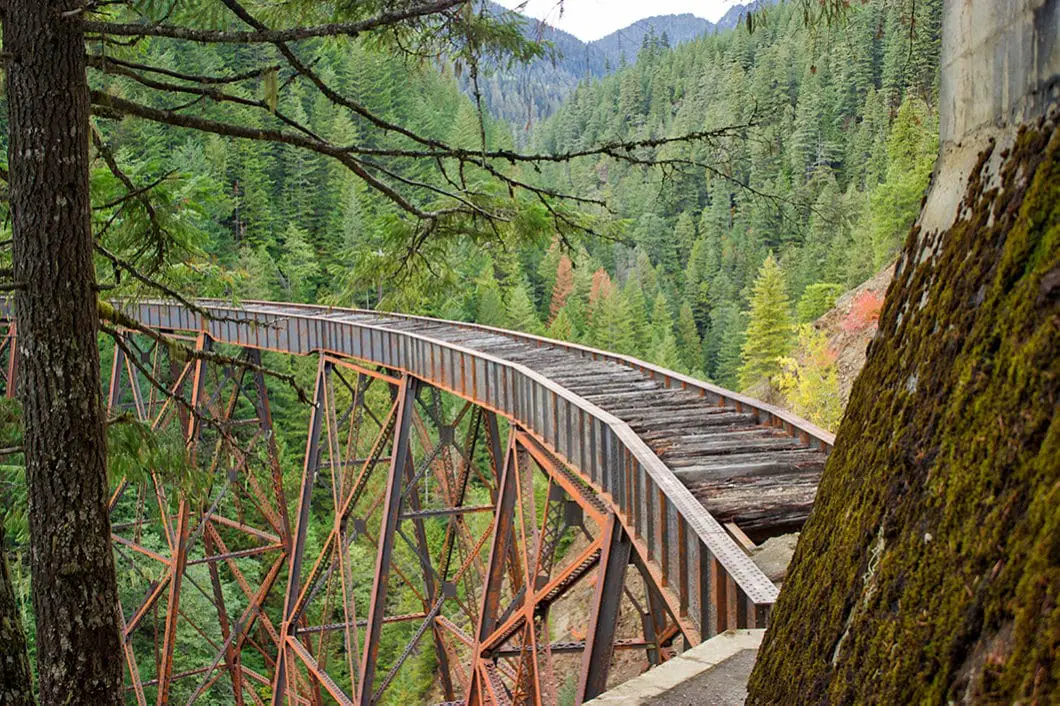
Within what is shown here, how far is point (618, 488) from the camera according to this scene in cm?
711

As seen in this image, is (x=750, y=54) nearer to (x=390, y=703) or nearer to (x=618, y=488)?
(x=390, y=703)

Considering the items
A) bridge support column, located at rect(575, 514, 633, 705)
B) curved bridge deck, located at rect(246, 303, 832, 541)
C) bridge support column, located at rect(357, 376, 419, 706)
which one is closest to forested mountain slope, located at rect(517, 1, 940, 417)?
curved bridge deck, located at rect(246, 303, 832, 541)

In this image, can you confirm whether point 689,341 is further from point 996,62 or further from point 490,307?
point 996,62

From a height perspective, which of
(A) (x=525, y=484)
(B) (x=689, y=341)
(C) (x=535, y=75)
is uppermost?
(C) (x=535, y=75)

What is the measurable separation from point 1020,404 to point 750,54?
347ft

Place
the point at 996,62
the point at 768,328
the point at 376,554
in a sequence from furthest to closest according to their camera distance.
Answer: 1. the point at 768,328
2. the point at 376,554
3. the point at 996,62

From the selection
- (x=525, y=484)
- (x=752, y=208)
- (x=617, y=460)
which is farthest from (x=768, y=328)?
(x=617, y=460)

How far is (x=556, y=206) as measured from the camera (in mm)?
5906

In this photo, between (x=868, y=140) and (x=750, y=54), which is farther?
(x=750, y=54)

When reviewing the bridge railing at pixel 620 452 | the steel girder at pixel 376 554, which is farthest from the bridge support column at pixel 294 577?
the bridge railing at pixel 620 452

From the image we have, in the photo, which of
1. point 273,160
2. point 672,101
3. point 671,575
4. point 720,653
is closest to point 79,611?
point 720,653

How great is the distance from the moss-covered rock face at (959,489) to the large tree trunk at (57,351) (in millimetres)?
3257

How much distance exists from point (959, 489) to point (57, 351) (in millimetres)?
3861

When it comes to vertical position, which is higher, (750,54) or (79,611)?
(750,54)
